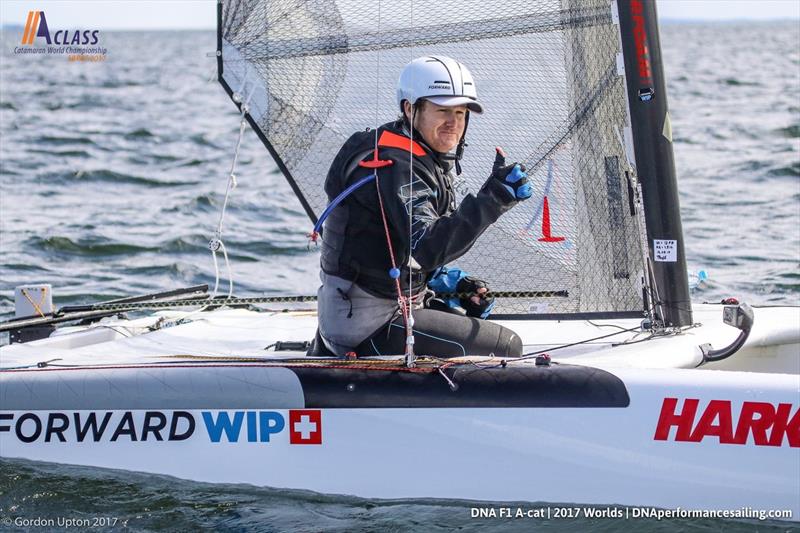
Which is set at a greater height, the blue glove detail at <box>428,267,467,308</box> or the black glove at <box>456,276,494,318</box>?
the blue glove detail at <box>428,267,467,308</box>

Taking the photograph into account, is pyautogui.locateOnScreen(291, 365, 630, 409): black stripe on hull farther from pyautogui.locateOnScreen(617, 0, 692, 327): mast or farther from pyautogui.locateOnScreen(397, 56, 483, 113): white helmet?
pyautogui.locateOnScreen(397, 56, 483, 113): white helmet

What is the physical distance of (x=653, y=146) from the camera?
424 cm

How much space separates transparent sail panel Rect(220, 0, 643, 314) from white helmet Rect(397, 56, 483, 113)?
71 centimetres

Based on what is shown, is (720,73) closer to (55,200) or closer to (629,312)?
(55,200)

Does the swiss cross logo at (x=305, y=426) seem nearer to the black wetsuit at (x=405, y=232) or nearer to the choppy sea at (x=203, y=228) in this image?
the choppy sea at (x=203, y=228)

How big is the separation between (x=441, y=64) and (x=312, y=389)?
1.11 m

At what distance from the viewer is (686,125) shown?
17094 millimetres

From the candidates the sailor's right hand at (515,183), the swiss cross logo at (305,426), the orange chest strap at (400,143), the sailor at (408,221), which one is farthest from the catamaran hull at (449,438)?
the orange chest strap at (400,143)

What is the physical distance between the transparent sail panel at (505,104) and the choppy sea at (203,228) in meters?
0.50

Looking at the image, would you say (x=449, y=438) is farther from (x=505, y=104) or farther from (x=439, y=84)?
(x=505, y=104)

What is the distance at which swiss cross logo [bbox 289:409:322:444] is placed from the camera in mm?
3924

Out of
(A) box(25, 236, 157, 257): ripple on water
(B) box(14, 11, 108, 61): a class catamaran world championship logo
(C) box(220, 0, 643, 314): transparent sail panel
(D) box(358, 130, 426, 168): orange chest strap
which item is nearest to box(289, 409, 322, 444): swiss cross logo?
(D) box(358, 130, 426, 168): orange chest strap

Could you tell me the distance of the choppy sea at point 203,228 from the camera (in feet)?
13.0

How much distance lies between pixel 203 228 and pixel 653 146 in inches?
239
